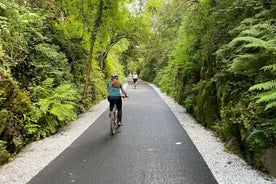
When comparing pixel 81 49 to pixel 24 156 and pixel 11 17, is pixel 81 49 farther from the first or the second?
pixel 24 156

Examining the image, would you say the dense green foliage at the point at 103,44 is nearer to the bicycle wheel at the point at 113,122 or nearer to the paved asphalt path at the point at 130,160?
the paved asphalt path at the point at 130,160

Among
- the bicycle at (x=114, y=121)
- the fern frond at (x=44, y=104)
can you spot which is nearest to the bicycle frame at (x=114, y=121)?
the bicycle at (x=114, y=121)

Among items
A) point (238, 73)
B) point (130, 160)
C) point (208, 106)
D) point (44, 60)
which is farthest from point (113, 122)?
point (238, 73)

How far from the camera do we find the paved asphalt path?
5.32 metres

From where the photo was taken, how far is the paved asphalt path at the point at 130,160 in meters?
5.32

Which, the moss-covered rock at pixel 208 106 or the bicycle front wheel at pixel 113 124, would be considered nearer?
the bicycle front wheel at pixel 113 124

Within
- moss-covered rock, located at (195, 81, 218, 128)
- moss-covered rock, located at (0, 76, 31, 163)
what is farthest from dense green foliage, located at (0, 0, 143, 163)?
moss-covered rock, located at (195, 81, 218, 128)

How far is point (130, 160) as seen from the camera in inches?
252

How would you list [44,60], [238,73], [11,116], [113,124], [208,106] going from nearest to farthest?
[11,116] < [238,73] < [113,124] < [208,106] < [44,60]

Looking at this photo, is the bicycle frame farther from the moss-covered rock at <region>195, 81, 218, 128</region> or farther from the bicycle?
the moss-covered rock at <region>195, 81, 218, 128</region>

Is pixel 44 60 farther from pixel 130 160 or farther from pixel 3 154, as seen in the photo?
pixel 130 160

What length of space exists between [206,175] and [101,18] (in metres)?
11.3

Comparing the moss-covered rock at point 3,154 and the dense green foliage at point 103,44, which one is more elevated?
the dense green foliage at point 103,44

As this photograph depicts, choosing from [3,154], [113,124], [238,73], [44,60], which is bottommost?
[3,154]
